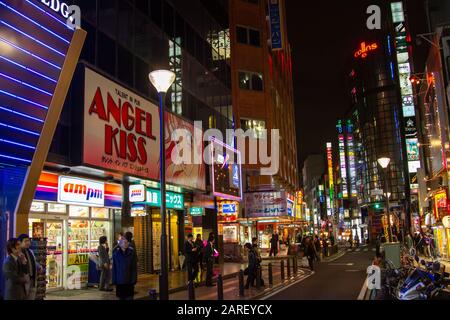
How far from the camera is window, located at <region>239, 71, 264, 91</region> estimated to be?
1781 inches

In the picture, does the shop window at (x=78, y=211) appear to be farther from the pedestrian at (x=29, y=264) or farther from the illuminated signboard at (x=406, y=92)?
the illuminated signboard at (x=406, y=92)

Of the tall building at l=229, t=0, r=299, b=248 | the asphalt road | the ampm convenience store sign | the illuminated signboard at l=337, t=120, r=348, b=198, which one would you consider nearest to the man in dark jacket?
the asphalt road

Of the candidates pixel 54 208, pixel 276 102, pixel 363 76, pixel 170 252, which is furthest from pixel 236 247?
pixel 363 76

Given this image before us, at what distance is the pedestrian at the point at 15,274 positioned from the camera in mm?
9164

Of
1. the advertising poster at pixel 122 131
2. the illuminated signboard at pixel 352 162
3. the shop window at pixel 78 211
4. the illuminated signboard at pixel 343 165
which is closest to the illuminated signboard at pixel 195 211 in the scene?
the advertising poster at pixel 122 131

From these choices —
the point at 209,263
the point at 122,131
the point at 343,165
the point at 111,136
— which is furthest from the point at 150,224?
the point at 343,165

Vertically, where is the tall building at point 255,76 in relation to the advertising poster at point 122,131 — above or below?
above

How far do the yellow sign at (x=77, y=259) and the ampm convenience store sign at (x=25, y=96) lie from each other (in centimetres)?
392

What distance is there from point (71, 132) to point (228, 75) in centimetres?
2151

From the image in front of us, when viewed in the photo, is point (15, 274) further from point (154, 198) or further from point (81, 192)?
point (154, 198)

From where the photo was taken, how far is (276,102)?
53.5 m

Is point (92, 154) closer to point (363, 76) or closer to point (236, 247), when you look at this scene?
point (236, 247)

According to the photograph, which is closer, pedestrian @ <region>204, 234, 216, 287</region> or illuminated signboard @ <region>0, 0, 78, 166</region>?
illuminated signboard @ <region>0, 0, 78, 166</region>

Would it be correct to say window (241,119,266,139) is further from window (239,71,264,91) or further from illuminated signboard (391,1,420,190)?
illuminated signboard (391,1,420,190)
